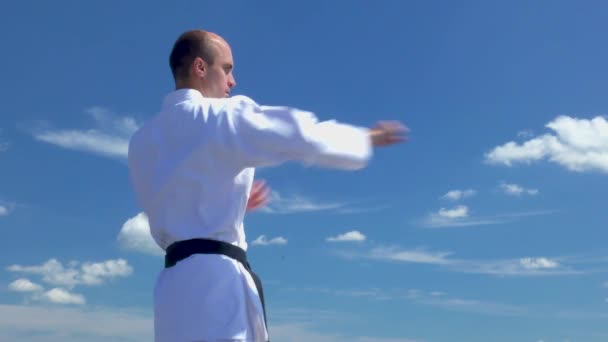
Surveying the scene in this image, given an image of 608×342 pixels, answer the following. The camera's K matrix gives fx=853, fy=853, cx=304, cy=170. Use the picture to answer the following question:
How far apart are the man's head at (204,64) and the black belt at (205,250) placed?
1161mm

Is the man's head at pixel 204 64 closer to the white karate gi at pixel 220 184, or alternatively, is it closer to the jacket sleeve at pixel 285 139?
the white karate gi at pixel 220 184

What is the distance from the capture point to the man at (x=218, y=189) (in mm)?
5695

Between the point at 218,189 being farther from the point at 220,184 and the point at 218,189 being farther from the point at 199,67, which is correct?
the point at 199,67

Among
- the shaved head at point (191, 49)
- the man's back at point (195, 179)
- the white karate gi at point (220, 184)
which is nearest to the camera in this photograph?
the white karate gi at point (220, 184)

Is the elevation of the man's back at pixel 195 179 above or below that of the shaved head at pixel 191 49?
below

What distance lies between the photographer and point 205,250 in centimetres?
579

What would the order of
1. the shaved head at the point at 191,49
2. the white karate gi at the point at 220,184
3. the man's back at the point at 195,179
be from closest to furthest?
1. the white karate gi at the point at 220,184
2. the man's back at the point at 195,179
3. the shaved head at the point at 191,49

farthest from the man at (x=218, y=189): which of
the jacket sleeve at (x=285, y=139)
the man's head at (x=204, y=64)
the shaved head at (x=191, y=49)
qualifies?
the shaved head at (x=191, y=49)

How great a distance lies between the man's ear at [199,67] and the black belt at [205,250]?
1.28 m

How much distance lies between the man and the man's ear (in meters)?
0.28

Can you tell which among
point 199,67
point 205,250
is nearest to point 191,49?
point 199,67

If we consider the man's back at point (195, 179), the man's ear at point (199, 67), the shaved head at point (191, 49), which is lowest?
the man's back at point (195, 179)

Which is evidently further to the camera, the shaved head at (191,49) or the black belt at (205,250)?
the shaved head at (191,49)

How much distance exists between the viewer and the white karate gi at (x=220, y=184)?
568 cm
